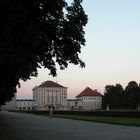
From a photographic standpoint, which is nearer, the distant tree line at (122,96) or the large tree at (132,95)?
the large tree at (132,95)

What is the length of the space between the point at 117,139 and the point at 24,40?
403 inches

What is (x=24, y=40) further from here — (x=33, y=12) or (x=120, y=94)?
(x=120, y=94)

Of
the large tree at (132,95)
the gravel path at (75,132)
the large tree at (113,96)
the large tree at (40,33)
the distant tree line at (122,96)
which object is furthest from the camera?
the large tree at (113,96)

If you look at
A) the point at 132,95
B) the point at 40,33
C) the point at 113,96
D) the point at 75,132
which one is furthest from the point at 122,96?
the point at 40,33

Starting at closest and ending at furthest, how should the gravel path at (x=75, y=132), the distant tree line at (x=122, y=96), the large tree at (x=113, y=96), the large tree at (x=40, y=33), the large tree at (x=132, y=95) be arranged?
1. the large tree at (x=40, y=33)
2. the gravel path at (x=75, y=132)
3. the large tree at (x=132, y=95)
4. the distant tree line at (x=122, y=96)
5. the large tree at (x=113, y=96)

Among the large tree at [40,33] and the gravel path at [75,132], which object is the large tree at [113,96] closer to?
the gravel path at [75,132]

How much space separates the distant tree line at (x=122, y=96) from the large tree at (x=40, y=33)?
136 meters

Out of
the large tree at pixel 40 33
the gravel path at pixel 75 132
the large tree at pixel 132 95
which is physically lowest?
the gravel path at pixel 75 132

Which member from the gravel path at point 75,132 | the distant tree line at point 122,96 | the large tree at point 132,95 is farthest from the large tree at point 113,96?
the gravel path at point 75,132

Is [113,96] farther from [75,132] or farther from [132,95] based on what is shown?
[75,132]

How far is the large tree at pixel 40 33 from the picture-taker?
12.3m

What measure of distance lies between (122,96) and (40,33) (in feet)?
536

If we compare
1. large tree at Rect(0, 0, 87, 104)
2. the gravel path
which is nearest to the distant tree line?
the gravel path

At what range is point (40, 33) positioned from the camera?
45.2 ft
